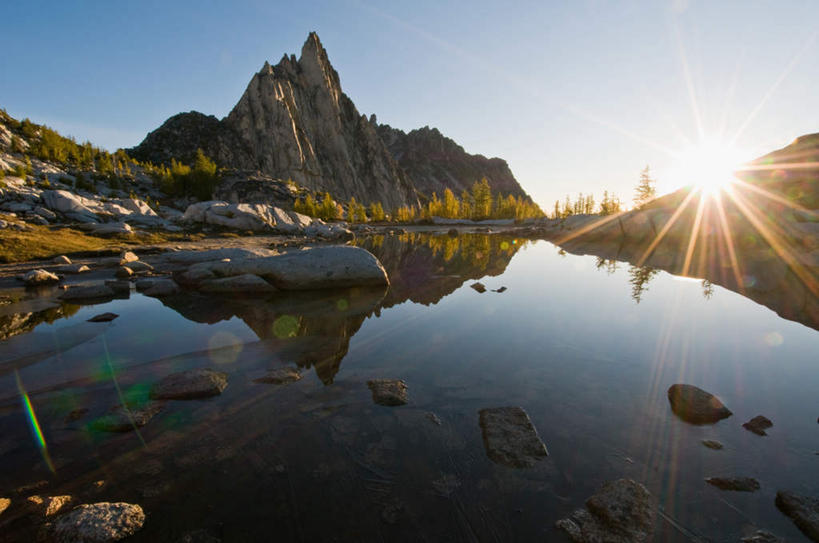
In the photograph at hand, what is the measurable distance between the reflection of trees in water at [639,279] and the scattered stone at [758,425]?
6.76 meters

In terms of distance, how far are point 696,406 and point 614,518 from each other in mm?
2650

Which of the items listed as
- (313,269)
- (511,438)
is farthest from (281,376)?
(313,269)

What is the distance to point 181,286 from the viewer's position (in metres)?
11.6

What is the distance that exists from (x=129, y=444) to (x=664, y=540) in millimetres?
5091

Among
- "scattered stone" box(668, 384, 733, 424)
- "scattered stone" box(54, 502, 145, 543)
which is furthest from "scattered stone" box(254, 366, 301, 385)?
"scattered stone" box(668, 384, 733, 424)

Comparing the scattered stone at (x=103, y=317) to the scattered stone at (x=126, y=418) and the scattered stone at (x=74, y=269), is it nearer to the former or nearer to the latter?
the scattered stone at (x=126, y=418)

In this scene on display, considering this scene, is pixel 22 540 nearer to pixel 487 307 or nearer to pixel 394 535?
pixel 394 535

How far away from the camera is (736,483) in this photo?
3152mm

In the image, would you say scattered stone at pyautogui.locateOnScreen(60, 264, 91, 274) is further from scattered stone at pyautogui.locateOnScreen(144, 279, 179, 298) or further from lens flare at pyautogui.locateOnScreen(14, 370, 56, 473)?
lens flare at pyautogui.locateOnScreen(14, 370, 56, 473)

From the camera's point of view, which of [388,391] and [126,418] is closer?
[126,418]

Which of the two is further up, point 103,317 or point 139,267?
point 139,267

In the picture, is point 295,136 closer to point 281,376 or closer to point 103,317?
A: point 103,317

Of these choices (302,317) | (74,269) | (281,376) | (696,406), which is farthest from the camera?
(74,269)

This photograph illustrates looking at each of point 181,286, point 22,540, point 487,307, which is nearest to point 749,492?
point 22,540
